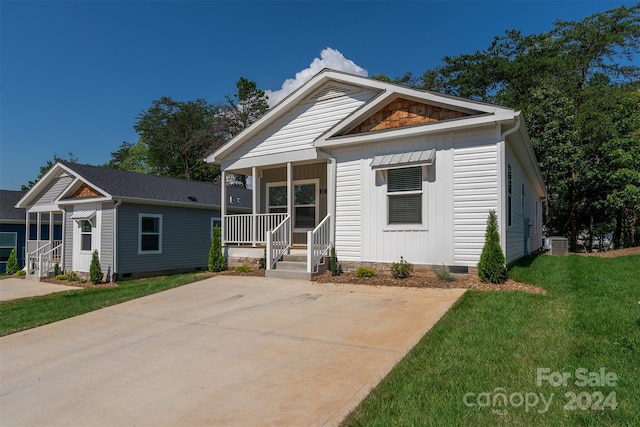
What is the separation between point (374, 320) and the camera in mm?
5453

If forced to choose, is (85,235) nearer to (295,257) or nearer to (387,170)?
(295,257)

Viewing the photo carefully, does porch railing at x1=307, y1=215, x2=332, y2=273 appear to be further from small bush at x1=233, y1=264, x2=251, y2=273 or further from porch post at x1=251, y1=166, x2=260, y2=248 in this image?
porch post at x1=251, y1=166, x2=260, y2=248

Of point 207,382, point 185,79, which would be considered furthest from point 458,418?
point 185,79

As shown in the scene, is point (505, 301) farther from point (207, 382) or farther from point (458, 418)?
point (207, 382)

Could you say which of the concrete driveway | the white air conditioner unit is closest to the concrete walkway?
the concrete driveway

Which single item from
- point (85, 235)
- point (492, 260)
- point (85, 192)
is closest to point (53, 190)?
point (85, 192)

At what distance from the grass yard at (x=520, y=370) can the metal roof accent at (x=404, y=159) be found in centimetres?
362

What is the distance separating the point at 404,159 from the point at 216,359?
6.03m

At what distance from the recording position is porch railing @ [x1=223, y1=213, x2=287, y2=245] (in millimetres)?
11469

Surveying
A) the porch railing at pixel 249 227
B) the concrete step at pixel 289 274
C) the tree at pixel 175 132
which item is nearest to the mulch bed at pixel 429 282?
the concrete step at pixel 289 274

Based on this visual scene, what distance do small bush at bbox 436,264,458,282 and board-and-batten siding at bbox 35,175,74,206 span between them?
17304 millimetres

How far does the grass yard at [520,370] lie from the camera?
278 cm

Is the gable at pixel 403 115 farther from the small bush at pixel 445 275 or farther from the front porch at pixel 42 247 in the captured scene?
the front porch at pixel 42 247

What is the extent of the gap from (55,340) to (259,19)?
1270 cm
